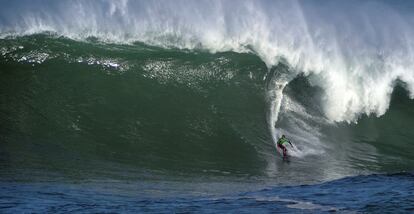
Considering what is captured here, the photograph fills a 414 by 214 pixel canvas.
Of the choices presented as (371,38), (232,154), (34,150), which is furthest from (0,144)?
(371,38)

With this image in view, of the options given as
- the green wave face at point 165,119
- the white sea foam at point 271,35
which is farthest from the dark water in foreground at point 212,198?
the white sea foam at point 271,35

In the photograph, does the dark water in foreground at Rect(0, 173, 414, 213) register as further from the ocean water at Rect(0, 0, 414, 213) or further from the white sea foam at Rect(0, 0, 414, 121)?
the white sea foam at Rect(0, 0, 414, 121)

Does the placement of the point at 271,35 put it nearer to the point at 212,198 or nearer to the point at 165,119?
the point at 165,119

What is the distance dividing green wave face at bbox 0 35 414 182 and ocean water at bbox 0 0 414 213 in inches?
1.7

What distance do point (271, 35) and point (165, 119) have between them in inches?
201

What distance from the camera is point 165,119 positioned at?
14352mm

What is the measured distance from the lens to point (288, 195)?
907 centimetres

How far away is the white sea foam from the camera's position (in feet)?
57.7

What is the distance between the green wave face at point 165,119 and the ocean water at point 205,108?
0.15ft

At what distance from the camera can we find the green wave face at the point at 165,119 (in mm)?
12109

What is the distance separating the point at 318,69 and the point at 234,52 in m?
2.25

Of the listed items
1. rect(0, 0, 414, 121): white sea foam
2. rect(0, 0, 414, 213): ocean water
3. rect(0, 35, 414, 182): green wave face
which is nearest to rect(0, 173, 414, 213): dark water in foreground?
rect(0, 0, 414, 213): ocean water

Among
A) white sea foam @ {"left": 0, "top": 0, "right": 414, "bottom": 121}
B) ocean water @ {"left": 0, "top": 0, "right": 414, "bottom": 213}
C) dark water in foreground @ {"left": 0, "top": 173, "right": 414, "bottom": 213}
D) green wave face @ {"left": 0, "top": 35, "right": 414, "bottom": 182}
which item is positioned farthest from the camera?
white sea foam @ {"left": 0, "top": 0, "right": 414, "bottom": 121}

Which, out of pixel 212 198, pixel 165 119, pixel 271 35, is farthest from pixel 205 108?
pixel 212 198
